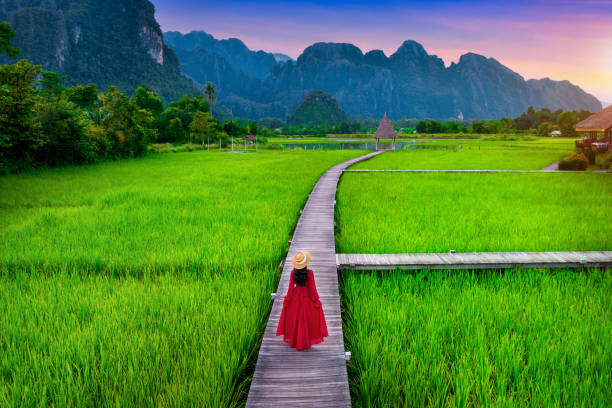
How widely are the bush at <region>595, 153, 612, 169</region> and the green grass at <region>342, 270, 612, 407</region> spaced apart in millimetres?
17655

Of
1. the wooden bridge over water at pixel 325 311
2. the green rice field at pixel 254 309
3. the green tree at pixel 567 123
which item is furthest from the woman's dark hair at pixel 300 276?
the green tree at pixel 567 123

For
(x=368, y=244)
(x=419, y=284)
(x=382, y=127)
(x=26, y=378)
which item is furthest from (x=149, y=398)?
(x=382, y=127)

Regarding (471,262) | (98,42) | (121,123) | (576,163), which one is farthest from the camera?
(98,42)

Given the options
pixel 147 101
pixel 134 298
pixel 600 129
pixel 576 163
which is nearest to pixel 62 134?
pixel 134 298

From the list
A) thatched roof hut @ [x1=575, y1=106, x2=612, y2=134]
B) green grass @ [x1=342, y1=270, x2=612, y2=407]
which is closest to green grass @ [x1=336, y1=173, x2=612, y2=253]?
green grass @ [x1=342, y1=270, x2=612, y2=407]

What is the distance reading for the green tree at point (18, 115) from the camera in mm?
14281

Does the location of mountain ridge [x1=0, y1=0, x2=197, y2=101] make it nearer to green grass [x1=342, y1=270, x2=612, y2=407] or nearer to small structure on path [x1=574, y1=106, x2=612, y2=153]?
small structure on path [x1=574, y1=106, x2=612, y2=153]

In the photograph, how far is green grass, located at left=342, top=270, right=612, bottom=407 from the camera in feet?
8.30

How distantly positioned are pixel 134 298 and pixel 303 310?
228cm

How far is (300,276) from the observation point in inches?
111

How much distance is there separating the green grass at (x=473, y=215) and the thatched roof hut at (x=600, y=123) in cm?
890

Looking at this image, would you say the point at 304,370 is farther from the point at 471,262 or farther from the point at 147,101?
the point at 147,101

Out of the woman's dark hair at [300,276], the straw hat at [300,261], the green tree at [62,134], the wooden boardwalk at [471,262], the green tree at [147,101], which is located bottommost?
the wooden boardwalk at [471,262]

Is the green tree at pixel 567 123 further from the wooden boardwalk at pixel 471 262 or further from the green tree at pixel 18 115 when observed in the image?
the green tree at pixel 18 115
